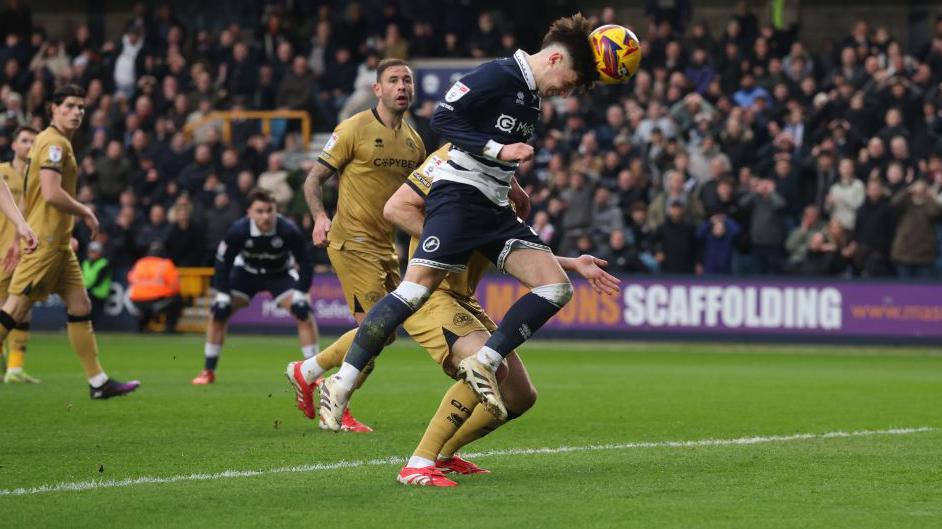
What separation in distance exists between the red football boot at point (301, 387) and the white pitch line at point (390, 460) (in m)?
1.30

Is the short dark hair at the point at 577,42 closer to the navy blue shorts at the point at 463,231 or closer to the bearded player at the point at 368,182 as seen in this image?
the navy blue shorts at the point at 463,231

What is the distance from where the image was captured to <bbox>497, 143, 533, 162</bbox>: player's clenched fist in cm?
742

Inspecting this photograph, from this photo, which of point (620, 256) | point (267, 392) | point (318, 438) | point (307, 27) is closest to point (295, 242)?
point (267, 392)

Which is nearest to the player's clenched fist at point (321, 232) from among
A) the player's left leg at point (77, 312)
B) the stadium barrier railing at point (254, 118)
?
the player's left leg at point (77, 312)

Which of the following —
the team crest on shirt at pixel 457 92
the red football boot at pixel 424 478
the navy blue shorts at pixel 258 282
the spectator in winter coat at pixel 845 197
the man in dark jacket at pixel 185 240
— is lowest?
the man in dark jacket at pixel 185 240

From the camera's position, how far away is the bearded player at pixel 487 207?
782 centimetres

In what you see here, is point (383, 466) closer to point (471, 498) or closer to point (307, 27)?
point (471, 498)

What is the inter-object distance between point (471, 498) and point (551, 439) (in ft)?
10.1

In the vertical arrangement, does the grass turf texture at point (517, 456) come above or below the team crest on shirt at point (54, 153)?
below

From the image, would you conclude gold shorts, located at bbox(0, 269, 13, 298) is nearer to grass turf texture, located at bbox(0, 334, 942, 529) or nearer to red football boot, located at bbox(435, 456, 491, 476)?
grass turf texture, located at bbox(0, 334, 942, 529)

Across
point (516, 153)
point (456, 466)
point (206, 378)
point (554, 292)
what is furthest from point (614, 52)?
point (206, 378)

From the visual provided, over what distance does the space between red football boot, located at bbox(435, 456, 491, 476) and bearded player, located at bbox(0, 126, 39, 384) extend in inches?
240

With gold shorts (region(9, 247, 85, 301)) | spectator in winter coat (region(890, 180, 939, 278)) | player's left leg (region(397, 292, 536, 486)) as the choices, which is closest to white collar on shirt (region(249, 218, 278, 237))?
gold shorts (region(9, 247, 85, 301))

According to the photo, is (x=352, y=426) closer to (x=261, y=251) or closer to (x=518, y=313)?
(x=518, y=313)
